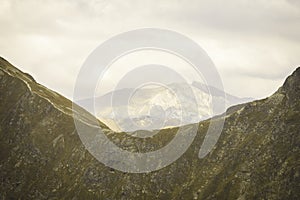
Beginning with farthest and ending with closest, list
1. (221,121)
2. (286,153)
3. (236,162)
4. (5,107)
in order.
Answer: (5,107), (221,121), (236,162), (286,153)

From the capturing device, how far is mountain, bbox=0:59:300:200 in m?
73.2

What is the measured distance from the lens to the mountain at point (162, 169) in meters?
73.2

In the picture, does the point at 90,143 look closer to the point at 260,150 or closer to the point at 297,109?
the point at 260,150

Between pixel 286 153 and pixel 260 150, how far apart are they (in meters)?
6.09

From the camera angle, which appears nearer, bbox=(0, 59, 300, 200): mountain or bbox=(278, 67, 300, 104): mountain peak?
bbox=(0, 59, 300, 200): mountain

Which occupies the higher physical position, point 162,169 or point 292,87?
point 292,87

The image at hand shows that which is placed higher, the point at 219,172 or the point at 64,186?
the point at 219,172

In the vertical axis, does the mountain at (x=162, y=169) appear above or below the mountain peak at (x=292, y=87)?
below

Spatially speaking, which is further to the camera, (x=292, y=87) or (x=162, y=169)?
(x=162, y=169)

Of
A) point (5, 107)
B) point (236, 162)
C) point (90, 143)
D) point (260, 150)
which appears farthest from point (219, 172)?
point (5, 107)

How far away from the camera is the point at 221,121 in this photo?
3597 inches

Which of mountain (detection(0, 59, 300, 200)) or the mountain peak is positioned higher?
the mountain peak

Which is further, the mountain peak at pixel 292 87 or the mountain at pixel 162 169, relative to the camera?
the mountain peak at pixel 292 87

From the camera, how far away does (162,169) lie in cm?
8750
